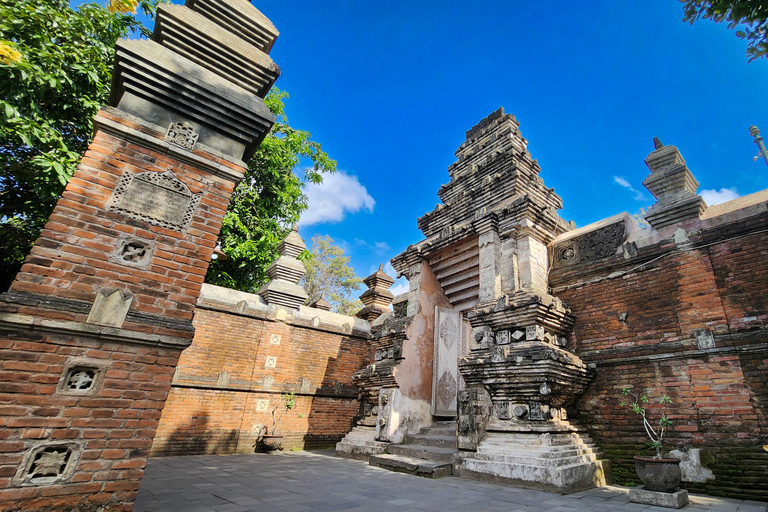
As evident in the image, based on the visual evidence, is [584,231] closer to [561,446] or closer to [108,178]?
[561,446]

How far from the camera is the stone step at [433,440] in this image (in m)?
7.32

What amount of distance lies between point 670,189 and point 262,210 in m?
12.4

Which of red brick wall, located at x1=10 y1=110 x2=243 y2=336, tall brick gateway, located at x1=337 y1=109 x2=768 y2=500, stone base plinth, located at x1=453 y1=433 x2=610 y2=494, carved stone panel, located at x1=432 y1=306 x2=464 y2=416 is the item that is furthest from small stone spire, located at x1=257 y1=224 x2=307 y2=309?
red brick wall, located at x1=10 y1=110 x2=243 y2=336

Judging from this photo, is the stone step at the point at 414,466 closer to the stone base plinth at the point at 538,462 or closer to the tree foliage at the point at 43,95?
the stone base plinth at the point at 538,462

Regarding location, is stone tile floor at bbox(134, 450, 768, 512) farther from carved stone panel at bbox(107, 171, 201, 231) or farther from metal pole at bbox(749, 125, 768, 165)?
metal pole at bbox(749, 125, 768, 165)

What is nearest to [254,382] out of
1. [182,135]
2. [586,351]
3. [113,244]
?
[113,244]

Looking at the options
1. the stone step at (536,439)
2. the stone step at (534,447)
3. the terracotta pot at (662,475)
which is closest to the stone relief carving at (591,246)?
the stone step at (536,439)

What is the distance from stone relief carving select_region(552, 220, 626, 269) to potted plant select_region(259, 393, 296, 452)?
727cm

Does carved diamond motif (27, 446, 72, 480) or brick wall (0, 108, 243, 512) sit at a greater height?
brick wall (0, 108, 243, 512)

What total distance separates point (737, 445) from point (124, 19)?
Result: 1362cm

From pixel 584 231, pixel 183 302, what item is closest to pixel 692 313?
pixel 584 231

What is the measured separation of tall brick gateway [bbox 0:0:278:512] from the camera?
2.82 metres

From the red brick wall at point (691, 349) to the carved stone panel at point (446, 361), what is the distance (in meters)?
2.84

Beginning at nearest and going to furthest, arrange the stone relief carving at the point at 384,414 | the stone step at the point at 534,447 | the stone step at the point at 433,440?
the stone step at the point at 534,447, the stone step at the point at 433,440, the stone relief carving at the point at 384,414
